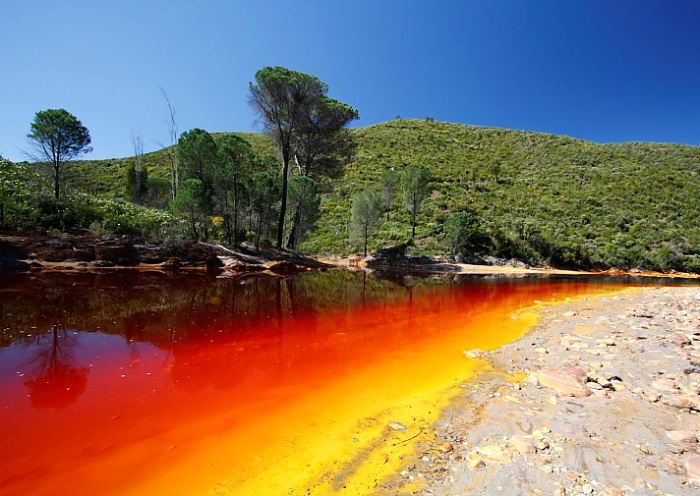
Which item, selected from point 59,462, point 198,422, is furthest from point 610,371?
point 59,462

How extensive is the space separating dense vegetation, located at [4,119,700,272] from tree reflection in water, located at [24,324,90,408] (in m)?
15.4

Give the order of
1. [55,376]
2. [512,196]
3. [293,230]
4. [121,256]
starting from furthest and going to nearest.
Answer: [512,196] < [293,230] < [121,256] < [55,376]

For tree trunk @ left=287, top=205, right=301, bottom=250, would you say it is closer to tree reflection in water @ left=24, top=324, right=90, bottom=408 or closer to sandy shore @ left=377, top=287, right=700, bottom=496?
tree reflection in water @ left=24, top=324, right=90, bottom=408

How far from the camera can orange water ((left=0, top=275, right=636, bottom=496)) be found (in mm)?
2840

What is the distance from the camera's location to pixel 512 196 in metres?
43.8

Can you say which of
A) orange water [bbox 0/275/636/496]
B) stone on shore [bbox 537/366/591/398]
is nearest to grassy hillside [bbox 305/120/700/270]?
orange water [bbox 0/275/636/496]

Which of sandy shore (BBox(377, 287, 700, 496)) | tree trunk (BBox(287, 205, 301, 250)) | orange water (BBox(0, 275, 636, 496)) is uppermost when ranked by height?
tree trunk (BBox(287, 205, 301, 250))

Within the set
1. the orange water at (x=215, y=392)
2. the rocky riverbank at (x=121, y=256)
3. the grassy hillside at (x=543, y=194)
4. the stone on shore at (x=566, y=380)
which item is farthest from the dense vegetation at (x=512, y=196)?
the stone on shore at (x=566, y=380)

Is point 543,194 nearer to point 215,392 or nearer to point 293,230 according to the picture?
point 293,230

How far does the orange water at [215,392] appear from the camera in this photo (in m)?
2.84

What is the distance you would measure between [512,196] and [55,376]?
47.8m

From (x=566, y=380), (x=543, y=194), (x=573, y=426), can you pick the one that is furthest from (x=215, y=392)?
(x=543, y=194)

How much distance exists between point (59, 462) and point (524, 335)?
25.5ft

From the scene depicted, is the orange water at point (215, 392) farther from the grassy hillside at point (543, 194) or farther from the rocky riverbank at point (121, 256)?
the grassy hillside at point (543, 194)
